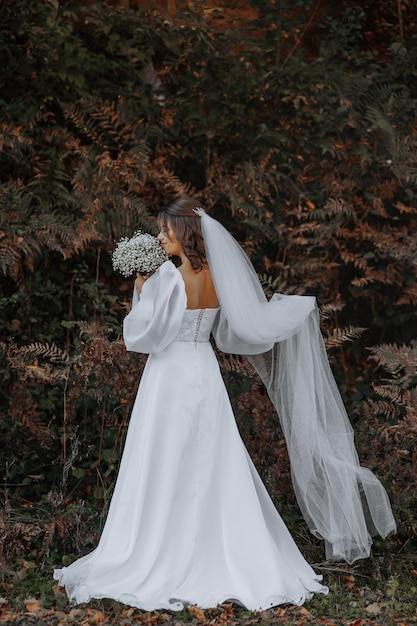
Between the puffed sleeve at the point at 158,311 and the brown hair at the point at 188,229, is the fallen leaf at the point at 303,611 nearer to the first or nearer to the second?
the puffed sleeve at the point at 158,311

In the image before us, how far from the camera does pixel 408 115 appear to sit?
22.6 feet

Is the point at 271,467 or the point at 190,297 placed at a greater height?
the point at 190,297

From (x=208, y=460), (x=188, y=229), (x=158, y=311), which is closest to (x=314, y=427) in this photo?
(x=208, y=460)

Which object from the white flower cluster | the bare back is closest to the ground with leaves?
the bare back

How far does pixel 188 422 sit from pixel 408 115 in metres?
3.81

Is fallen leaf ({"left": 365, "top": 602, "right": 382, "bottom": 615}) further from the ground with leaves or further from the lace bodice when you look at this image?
the lace bodice

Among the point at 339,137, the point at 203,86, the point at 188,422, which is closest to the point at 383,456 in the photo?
the point at 188,422

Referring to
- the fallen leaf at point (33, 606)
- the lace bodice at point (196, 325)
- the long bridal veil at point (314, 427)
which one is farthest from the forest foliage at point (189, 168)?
the fallen leaf at point (33, 606)

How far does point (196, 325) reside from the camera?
451cm

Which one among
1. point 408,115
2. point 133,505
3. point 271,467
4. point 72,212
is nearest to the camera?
point 133,505

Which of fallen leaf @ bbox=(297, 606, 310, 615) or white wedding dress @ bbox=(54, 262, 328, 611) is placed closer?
fallen leaf @ bbox=(297, 606, 310, 615)

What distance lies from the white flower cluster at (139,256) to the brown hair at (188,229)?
146 mm

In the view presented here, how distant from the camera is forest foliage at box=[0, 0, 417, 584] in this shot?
6.14 meters

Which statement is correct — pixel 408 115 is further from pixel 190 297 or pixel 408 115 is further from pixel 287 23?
pixel 190 297
